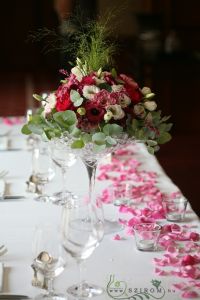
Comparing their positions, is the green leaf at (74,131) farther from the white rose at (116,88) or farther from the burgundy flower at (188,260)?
the burgundy flower at (188,260)

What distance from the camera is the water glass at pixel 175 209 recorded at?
6.51 feet

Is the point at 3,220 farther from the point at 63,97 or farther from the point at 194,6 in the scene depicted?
the point at 194,6

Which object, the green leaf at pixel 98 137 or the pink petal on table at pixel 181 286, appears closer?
the pink petal on table at pixel 181 286

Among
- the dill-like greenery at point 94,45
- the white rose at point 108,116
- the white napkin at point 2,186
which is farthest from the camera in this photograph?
the white napkin at point 2,186

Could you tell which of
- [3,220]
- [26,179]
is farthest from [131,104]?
[26,179]

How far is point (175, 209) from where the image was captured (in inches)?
80.8

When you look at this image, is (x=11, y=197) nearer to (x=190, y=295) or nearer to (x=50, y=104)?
(x=50, y=104)

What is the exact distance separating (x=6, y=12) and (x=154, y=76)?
3.79 meters

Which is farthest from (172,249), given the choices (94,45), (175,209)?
(94,45)

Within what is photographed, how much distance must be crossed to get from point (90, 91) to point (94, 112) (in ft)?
0.22

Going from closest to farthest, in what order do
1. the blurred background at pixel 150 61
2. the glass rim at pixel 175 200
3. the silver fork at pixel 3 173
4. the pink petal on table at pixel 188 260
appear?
the pink petal on table at pixel 188 260, the glass rim at pixel 175 200, the silver fork at pixel 3 173, the blurred background at pixel 150 61

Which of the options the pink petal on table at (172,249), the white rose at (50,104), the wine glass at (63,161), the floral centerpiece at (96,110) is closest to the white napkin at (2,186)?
the wine glass at (63,161)

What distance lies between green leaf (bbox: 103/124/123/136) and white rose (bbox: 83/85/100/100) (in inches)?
4.0

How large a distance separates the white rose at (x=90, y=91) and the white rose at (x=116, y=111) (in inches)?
2.7
